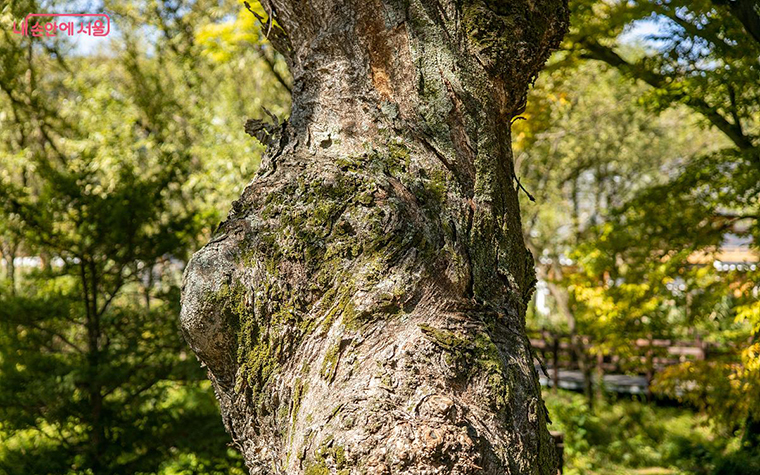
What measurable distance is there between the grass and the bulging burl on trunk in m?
7.36

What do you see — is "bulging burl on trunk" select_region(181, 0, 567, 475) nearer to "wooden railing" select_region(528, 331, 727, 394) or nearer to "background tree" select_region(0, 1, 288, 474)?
"background tree" select_region(0, 1, 288, 474)

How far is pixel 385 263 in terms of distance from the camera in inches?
80.5

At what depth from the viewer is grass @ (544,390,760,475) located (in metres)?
9.46

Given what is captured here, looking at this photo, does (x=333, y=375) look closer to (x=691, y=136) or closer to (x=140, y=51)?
(x=140, y=51)

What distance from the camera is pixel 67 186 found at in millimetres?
5328

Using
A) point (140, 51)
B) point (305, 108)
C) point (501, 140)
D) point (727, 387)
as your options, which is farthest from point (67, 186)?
point (140, 51)

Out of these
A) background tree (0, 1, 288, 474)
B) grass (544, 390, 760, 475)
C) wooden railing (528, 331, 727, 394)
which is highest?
background tree (0, 1, 288, 474)

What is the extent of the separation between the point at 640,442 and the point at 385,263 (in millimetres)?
10179

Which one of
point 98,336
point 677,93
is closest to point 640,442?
point 677,93

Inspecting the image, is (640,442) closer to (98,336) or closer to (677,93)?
(677,93)
